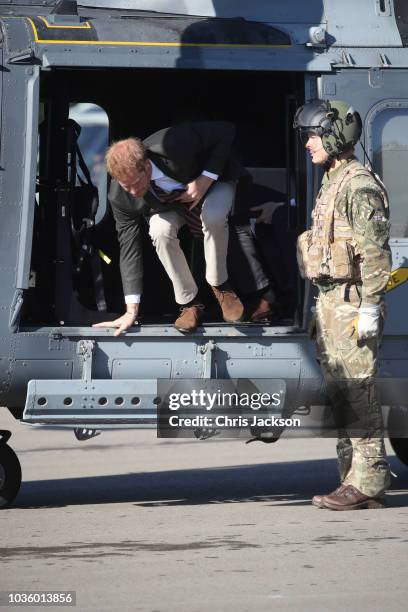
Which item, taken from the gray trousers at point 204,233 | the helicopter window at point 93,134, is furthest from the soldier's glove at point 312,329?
the helicopter window at point 93,134

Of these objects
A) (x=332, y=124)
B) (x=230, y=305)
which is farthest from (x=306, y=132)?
(x=230, y=305)

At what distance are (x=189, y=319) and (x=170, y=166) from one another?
0.92m

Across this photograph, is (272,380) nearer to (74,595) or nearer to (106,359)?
(106,359)

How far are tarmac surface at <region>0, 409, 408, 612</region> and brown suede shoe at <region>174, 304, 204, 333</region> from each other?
3.61ft

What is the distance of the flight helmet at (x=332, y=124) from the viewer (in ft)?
24.9

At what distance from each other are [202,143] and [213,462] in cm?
343

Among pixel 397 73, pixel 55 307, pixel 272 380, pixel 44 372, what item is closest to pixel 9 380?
pixel 44 372

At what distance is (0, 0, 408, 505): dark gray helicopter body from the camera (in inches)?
305

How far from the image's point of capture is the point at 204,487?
9195 mm

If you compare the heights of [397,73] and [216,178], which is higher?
[397,73]

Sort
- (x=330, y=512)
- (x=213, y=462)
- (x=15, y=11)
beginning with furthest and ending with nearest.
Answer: (x=213, y=462) → (x=15, y=11) → (x=330, y=512)

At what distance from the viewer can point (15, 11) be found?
8398 millimetres

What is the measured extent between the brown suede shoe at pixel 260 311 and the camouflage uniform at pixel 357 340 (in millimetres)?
571

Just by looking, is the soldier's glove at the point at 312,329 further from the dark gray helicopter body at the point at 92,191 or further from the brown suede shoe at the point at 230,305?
the brown suede shoe at the point at 230,305
